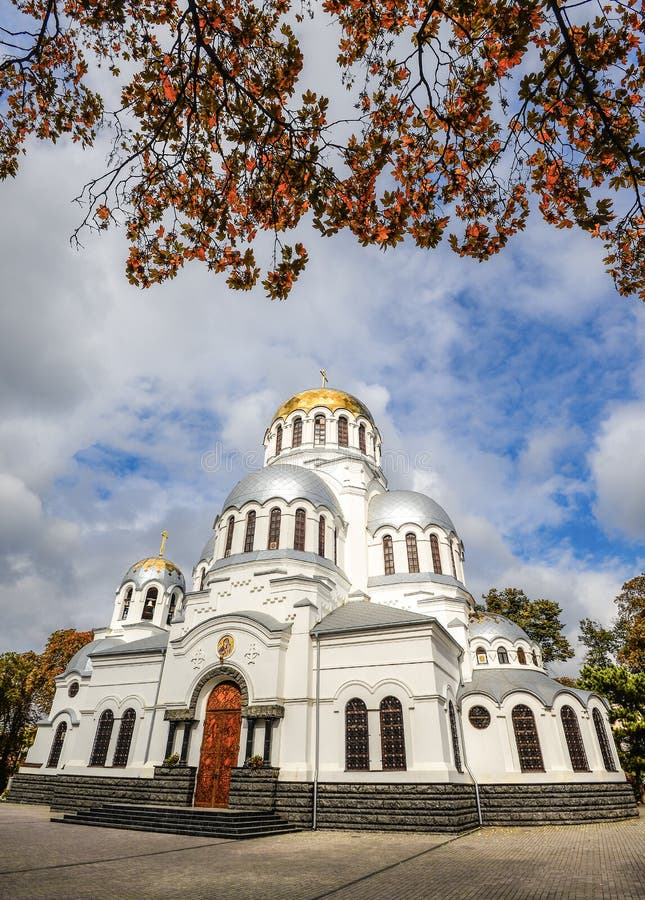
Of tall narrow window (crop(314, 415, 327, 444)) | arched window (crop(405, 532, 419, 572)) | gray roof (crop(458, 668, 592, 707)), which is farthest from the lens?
tall narrow window (crop(314, 415, 327, 444))

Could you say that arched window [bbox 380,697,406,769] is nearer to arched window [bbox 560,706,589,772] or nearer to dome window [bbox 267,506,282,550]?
arched window [bbox 560,706,589,772]

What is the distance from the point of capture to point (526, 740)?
50.0 feet

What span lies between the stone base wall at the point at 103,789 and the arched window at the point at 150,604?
682 centimetres

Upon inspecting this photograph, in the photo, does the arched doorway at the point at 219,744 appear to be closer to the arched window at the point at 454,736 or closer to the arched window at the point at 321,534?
the arched window at the point at 321,534

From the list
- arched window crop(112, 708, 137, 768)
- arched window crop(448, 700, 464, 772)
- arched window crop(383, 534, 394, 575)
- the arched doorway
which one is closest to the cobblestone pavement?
arched window crop(448, 700, 464, 772)

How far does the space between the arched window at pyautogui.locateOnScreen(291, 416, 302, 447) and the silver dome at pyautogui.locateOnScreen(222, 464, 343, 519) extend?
4.51m

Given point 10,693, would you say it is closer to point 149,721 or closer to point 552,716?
point 149,721

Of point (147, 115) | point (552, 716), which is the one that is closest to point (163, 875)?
point (147, 115)

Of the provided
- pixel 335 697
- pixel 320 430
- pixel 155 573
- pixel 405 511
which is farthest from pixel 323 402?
pixel 335 697

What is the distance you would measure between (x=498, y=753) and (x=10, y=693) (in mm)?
23421

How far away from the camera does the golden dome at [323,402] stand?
25.1 metres

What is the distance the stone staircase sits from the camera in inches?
427

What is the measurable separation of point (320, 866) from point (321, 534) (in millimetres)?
11680

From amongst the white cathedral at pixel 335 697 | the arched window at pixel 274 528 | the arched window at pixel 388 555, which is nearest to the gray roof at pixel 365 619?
the white cathedral at pixel 335 697
